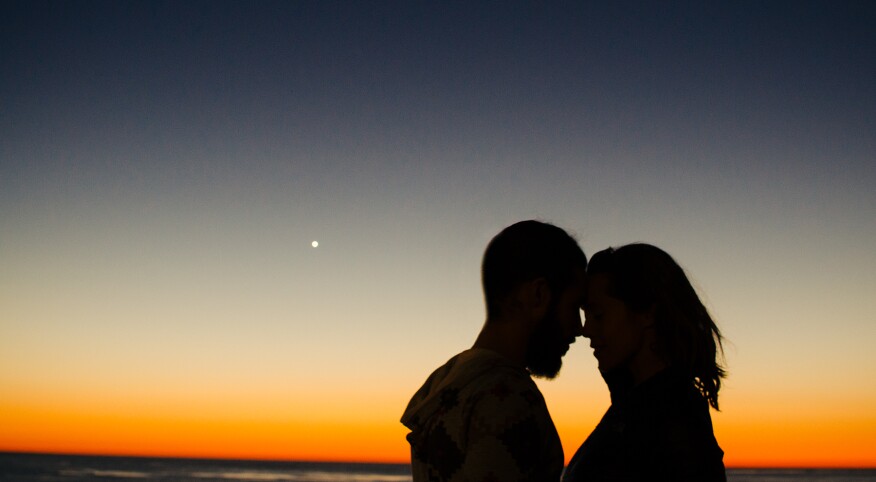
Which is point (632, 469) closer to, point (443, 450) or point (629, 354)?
point (629, 354)

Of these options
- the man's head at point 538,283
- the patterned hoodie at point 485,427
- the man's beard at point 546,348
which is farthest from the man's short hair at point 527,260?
the patterned hoodie at point 485,427

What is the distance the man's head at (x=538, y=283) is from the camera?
2516 millimetres

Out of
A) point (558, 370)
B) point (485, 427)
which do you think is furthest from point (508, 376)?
point (558, 370)

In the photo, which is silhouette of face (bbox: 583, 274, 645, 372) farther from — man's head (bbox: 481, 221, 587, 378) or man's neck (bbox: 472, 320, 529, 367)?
man's neck (bbox: 472, 320, 529, 367)

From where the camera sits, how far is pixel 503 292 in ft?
8.30

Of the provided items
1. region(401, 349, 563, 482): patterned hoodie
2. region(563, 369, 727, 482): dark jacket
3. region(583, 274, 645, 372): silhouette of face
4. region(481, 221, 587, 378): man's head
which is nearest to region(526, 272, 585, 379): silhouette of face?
region(481, 221, 587, 378): man's head

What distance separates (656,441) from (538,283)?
0.88 metres

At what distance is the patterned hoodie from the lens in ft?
7.29

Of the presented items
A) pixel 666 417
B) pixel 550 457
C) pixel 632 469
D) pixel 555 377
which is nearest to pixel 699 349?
pixel 666 417

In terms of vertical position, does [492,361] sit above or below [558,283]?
below

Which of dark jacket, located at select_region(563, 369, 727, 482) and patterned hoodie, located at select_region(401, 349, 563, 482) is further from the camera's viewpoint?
dark jacket, located at select_region(563, 369, 727, 482)

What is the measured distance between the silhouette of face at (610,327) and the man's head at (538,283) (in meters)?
0.75

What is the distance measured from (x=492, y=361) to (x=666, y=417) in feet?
3.10

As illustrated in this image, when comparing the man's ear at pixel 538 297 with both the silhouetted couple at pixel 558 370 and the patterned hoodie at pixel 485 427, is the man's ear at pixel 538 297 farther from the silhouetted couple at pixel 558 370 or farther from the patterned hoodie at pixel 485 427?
the patterned hoodie at pixel 485 427
